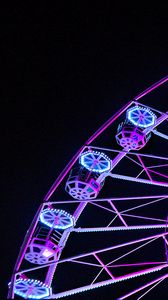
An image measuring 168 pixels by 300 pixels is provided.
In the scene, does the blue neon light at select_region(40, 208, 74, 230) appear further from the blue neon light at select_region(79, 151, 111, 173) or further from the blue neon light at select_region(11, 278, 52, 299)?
the blue neon light at select_region(11, 278, 52, 299)

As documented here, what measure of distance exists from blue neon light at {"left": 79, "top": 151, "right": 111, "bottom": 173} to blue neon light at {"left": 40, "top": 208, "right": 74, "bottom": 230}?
53.8 inches

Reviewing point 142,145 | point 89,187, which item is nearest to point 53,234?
point 89,187

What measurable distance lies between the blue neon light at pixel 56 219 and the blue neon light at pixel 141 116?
317cm

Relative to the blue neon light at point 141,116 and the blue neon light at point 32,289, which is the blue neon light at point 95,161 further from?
the blue neon light at point 32,289

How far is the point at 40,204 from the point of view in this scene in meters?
12.3

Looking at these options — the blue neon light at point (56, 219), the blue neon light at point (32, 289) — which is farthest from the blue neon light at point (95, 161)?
the blue neon light at point (32, 289)

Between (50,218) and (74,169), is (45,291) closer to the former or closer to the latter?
(50,218)

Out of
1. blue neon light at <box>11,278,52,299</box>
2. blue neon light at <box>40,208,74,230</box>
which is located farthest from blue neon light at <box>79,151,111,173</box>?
blue neon light at <box>11,278,52,299</box>

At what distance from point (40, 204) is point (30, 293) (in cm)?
203

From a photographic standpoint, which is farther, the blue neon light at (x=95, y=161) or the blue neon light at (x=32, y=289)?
the blue neon light at (x=95, y=161)

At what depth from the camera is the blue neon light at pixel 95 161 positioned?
1294cm

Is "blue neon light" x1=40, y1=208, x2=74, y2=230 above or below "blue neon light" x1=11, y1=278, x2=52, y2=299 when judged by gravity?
above

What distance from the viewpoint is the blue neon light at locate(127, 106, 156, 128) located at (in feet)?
45.2

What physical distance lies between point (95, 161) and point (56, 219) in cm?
173
